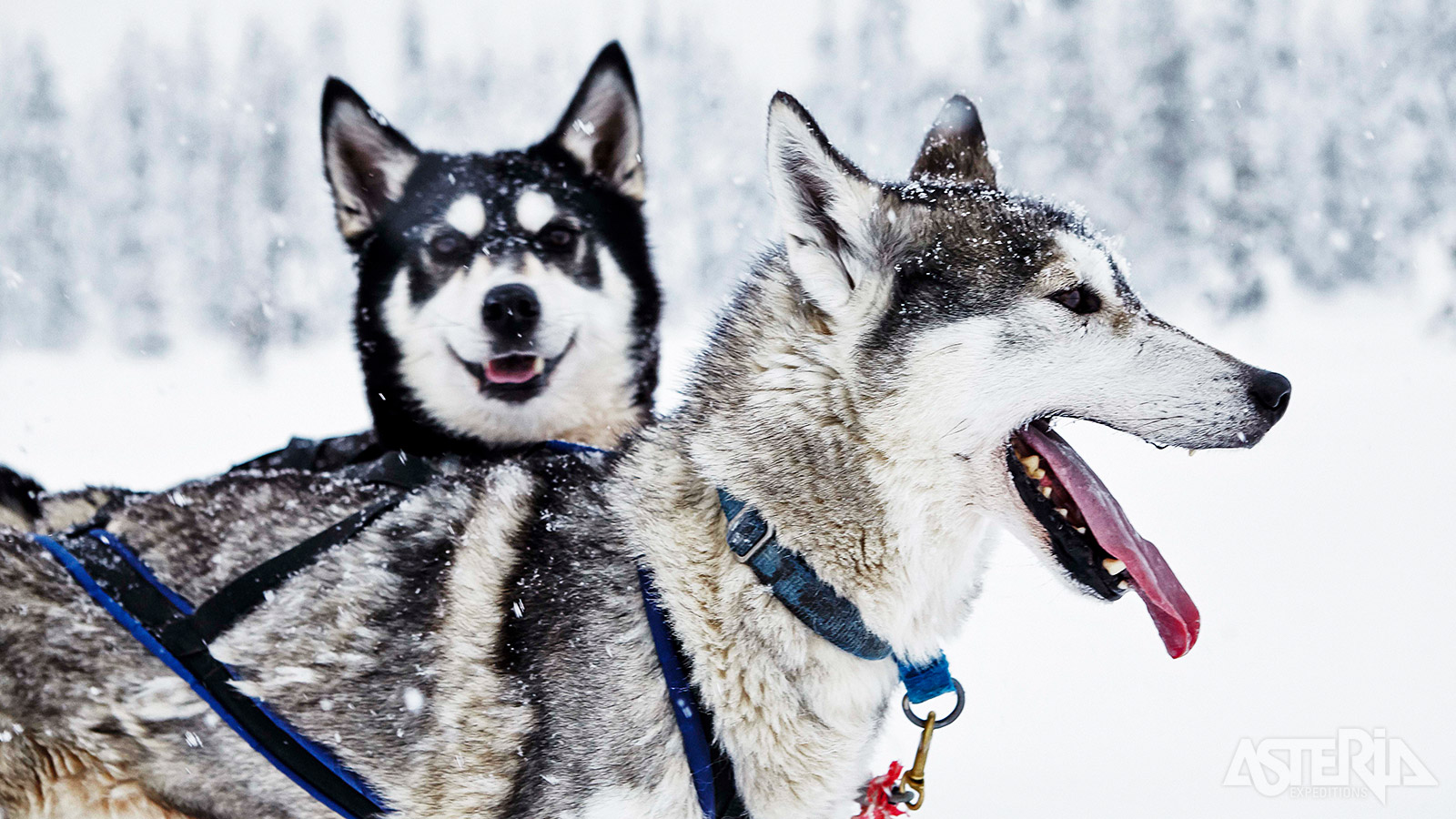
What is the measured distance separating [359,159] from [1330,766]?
3.62 meters

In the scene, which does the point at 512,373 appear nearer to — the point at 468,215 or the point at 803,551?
the point at 468,215

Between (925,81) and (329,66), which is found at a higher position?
(329,66)

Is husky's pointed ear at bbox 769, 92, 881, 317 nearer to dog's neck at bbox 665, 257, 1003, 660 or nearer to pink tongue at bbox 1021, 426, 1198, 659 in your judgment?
dog's neck at bbox 665, 257, 1003, 660

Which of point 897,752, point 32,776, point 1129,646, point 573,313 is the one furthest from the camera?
point 1129,646

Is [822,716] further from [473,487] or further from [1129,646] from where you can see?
[1129,646]

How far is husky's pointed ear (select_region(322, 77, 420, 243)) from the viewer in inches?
113

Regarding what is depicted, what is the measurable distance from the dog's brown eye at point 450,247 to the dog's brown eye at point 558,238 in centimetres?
24

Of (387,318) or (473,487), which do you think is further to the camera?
(387,318)

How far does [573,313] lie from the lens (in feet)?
8.98

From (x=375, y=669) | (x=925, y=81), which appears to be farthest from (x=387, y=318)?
(x=925, y=81)

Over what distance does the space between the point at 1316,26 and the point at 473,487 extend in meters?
20.1

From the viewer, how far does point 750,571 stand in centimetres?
158

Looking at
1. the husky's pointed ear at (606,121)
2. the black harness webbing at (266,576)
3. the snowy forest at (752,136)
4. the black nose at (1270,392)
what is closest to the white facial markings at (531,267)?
the husky's pointed ear at (606,121)

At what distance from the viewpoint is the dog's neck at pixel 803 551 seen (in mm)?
1565
